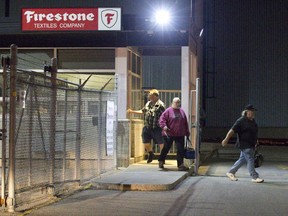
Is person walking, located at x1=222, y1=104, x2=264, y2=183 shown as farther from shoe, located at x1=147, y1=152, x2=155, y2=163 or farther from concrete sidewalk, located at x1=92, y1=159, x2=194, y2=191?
shoe, located at x1=147, y1=152, x2=155, y2=163

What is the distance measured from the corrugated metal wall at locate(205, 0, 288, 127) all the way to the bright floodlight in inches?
679

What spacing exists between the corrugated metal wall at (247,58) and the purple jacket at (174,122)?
18.9 metres

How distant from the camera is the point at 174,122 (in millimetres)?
12797

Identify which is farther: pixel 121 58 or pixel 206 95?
pixel 206 95

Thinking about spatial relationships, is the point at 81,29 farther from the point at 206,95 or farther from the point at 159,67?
the point at 206,95

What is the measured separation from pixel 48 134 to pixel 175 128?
4077 mm

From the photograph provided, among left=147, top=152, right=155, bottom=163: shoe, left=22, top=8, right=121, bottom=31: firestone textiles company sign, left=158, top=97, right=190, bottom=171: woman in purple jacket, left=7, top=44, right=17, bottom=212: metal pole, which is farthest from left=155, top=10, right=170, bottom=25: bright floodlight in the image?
left=7, top=44, right=17, bottom=212: metal pole

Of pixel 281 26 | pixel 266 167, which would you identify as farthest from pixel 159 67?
pixel 281 26

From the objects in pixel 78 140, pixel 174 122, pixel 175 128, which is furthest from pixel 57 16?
pixel 78 140

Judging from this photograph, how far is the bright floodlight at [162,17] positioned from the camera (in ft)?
47.8

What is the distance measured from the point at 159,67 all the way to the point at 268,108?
16548 mm

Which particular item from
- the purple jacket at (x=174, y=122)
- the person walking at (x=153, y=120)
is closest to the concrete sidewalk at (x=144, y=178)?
the person walking at (x=153, y=120)

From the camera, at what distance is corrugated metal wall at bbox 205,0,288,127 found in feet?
103

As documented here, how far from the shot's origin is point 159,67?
643 inches
